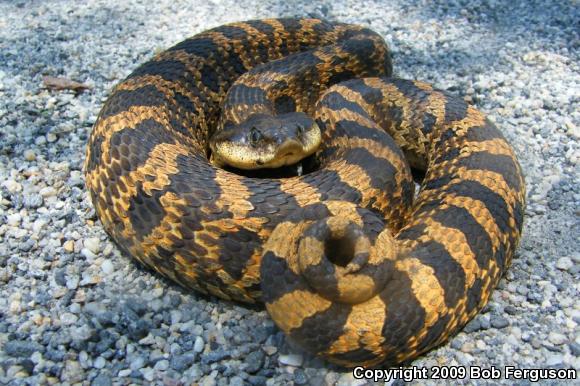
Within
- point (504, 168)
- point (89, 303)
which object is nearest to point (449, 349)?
point (504, 168)

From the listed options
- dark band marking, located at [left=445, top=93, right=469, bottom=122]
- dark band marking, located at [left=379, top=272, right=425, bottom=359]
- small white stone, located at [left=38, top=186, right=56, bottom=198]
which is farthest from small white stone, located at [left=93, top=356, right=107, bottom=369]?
dark band marking, located at [left=445, top=93, right=469, bottom=122]

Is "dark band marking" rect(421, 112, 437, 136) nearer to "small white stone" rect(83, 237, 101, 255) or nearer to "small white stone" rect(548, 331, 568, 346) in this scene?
"small white stone" rect(548, 331, 568, 346)

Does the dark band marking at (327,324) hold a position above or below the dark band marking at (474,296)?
above

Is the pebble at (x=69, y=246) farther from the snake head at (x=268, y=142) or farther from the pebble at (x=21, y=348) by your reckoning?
the snake head at (x=268, y=142)

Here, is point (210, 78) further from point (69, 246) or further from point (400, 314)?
point (400, 314)

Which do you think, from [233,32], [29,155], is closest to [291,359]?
[29,155]

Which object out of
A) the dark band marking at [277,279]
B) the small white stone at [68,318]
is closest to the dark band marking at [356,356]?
the dark band marking at [277,279]

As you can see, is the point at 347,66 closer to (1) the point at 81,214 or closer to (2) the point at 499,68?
(2) the point at 499,68
